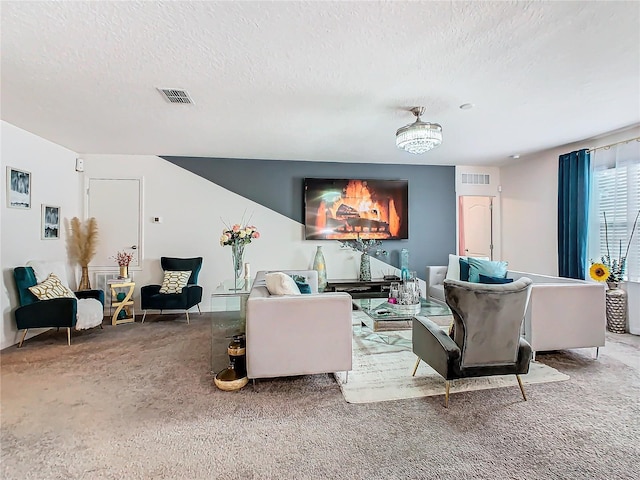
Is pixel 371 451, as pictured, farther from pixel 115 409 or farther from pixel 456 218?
pixel 456 218

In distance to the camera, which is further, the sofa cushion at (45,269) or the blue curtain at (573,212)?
the blue curtain at (573,212)

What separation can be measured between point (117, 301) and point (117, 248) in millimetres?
901

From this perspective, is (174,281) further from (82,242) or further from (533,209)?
(533,209)

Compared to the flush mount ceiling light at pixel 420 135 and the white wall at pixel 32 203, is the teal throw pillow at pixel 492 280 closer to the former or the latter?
the flush mount ceiling light at pixel 420 135

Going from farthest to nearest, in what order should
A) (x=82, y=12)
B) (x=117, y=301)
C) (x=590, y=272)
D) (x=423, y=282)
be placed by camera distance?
(x=423, y=282) < (x=117, y=301) < (x=590, y=272) < (x=82, y=12)

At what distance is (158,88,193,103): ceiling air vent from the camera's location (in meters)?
2.97

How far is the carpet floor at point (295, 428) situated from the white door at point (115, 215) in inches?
94.0

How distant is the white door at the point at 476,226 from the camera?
6559mm

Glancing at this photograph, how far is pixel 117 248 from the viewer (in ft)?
17.7

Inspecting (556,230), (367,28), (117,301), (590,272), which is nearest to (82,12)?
(367,28)

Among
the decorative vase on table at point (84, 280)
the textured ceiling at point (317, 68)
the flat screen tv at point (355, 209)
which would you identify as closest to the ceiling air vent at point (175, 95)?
the textured ceiling at point (317, 68)

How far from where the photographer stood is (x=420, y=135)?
3.24m

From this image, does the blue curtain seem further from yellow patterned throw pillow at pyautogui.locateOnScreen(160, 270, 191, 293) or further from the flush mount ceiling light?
yellow patterned throw pillow at pyautogui.locateOnScreen(160, 270, 191, 293)

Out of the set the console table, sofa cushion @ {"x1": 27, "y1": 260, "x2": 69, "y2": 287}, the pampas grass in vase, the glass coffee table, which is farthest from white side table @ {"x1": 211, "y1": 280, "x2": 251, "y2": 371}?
the pampas grass in vase
